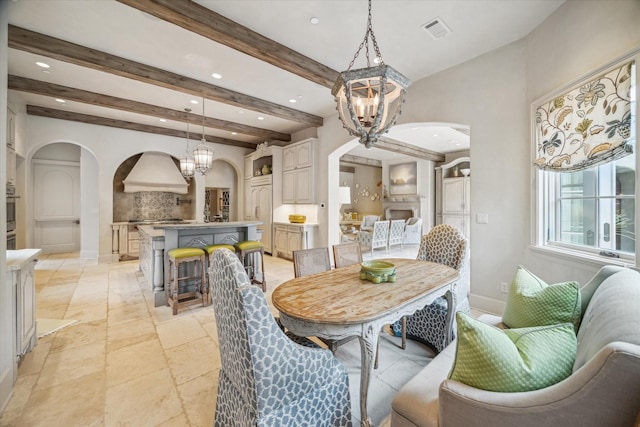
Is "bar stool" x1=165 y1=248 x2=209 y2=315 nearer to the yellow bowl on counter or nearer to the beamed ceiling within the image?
the beamed ceiling

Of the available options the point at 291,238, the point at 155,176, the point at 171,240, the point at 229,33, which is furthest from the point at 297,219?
the point at 229,33

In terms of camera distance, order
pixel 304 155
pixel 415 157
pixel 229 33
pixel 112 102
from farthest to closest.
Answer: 1. pixel 415 157
2. pixel 304 155
3. pixel 112 102
4. pixel 229 33

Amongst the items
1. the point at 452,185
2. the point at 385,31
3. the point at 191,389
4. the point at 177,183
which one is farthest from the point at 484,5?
the point at 177,183

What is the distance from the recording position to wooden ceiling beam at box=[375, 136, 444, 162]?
638cm

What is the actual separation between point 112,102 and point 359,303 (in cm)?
537

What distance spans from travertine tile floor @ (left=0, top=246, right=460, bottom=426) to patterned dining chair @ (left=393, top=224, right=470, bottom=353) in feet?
0.45

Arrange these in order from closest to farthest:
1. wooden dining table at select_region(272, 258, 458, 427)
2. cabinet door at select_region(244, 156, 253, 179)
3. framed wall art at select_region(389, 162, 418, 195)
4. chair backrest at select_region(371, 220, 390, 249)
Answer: wooden dining table at select_region(272, 258, 458, 427)
chair backrest at select_region(371, 220, 390, 249)
cabinet door at select_region(244, 156, 253, 179)
framed wall art at select_region(389, 162, 418, 195)

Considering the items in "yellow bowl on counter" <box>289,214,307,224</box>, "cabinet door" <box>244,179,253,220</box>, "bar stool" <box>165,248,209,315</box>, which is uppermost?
"cabinet door" <box>244,179,253,220</box>

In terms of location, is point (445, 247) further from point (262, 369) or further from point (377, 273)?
point (262, 369)

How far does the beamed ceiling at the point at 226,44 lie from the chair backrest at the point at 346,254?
7.31 ft

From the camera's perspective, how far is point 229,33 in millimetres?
2645

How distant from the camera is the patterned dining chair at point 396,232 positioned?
284 inches

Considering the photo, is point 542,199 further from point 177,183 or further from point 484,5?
point 177,183

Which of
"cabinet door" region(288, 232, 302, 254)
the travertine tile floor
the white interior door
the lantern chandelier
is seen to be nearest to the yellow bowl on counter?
"cabinet door" region(288, 232, 302, 254)
